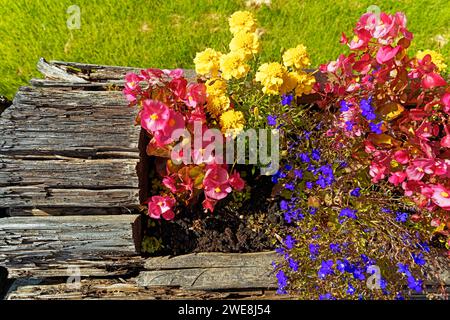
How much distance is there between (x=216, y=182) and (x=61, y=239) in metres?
0.91

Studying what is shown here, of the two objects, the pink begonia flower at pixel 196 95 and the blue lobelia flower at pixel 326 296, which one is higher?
the pink begonia flower at pixel 196 95

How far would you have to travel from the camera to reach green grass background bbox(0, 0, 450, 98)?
3.63 m

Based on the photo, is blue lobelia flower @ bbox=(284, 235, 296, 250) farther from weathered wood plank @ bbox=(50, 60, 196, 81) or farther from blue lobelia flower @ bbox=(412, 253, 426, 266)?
weathered wood plank @ bbox=(50, 60, 196, 81)

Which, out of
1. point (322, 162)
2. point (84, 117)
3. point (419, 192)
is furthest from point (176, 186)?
point (419, 192)

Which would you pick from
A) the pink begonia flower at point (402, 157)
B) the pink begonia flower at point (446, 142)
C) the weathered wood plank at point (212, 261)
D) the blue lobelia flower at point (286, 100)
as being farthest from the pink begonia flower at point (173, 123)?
the pink begonia flower at point (446, 142)

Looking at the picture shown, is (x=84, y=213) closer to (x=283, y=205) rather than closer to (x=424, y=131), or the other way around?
(x=283, y=205)

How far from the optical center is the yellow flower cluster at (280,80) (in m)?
2.22

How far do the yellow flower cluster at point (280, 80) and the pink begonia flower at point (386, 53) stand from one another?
0.38 m

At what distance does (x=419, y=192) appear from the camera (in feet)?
7.68

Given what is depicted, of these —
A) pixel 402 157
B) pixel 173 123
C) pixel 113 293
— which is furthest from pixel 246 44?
pixel 113 293

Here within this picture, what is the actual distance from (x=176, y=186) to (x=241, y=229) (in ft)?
1.61

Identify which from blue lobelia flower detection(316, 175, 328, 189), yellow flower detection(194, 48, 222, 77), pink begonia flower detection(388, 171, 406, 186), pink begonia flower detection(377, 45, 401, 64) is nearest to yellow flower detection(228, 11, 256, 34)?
yellow flower detection(194, 48, 222, 77)

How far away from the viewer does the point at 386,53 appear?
2.22 metres

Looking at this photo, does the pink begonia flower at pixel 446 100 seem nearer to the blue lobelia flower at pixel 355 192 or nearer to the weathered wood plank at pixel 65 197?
the blue lobelia flower at pixel 355 192
